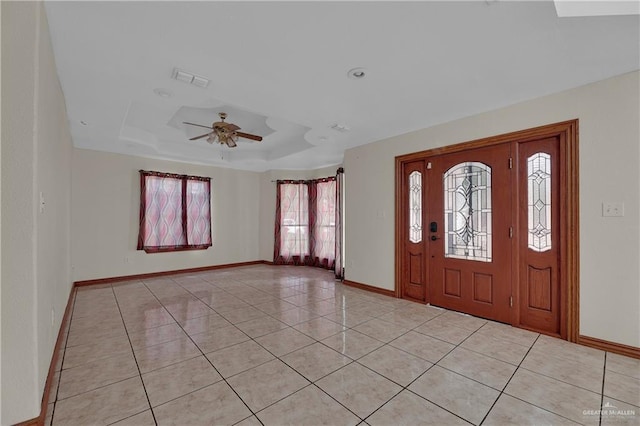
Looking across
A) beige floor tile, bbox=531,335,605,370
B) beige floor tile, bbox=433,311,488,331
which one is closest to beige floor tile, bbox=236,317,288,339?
beige floor tile, bbox=433,311,488,331

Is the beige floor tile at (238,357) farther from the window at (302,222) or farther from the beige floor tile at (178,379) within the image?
the window at (302,222)

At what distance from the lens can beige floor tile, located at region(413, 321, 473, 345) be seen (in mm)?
2883

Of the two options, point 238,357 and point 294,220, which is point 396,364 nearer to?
point 238,357

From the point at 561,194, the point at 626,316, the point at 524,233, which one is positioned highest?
the point at 561,194

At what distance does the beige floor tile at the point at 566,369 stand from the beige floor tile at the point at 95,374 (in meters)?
3.23

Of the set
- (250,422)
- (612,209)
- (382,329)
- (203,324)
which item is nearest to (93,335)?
(203,324)

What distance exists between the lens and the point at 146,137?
4.98m

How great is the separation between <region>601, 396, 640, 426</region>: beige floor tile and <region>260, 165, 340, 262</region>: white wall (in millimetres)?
6137

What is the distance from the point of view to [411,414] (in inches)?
69.6

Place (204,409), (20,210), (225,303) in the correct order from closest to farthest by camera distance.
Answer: (20,210)
(204,409)
(225,303)

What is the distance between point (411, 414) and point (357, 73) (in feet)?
8.76

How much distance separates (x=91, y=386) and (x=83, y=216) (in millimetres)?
4093

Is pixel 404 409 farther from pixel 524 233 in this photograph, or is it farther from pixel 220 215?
pixel 220 215

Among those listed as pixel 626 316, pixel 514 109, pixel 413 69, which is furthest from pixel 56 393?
pixel 514 109
